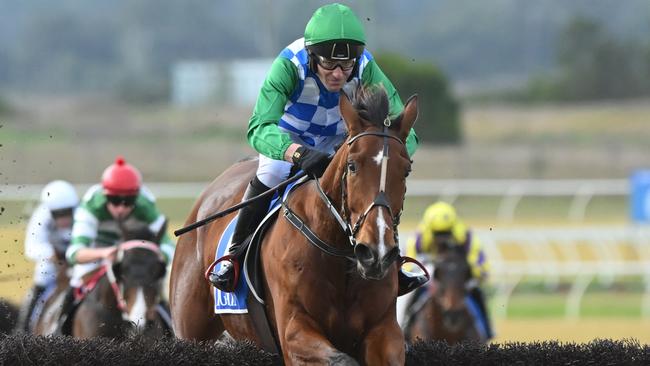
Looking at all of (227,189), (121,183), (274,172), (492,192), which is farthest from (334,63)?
(492,192)

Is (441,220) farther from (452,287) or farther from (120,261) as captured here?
(120,261)

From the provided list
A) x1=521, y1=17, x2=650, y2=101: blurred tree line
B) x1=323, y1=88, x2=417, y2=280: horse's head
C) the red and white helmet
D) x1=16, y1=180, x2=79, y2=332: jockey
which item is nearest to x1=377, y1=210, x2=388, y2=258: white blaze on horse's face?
x1=323, y1=88, x2=417, y2=280: horse's head

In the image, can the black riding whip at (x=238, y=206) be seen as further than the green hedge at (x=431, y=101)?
No

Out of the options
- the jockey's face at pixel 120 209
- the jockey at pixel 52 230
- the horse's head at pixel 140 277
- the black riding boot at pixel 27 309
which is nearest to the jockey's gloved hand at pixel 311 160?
the horse's head at pixel 140 277

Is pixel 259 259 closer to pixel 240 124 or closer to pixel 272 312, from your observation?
pixel 272 312

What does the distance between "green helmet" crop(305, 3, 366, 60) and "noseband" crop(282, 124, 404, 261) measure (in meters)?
0.49

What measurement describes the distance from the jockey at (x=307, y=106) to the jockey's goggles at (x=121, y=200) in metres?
2.73

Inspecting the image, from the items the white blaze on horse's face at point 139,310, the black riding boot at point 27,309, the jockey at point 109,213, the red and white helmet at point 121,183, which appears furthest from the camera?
the black riding boot at point 27,309

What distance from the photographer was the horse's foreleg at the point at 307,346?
4391 millimetres

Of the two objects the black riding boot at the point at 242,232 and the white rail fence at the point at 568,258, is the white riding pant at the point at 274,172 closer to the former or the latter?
the black riding boot at the point at 242,232

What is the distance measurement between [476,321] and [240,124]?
70.8 ft

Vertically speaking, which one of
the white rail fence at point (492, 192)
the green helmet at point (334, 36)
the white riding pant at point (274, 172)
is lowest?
the white rail fence at point (492, 192)

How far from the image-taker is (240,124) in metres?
30.7

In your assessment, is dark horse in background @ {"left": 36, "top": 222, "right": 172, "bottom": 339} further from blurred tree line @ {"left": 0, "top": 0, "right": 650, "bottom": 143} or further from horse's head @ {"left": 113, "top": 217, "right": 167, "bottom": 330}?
blurred tree line @ {"left": 0, "top": 0, "right": 650, "bottom": 143}
